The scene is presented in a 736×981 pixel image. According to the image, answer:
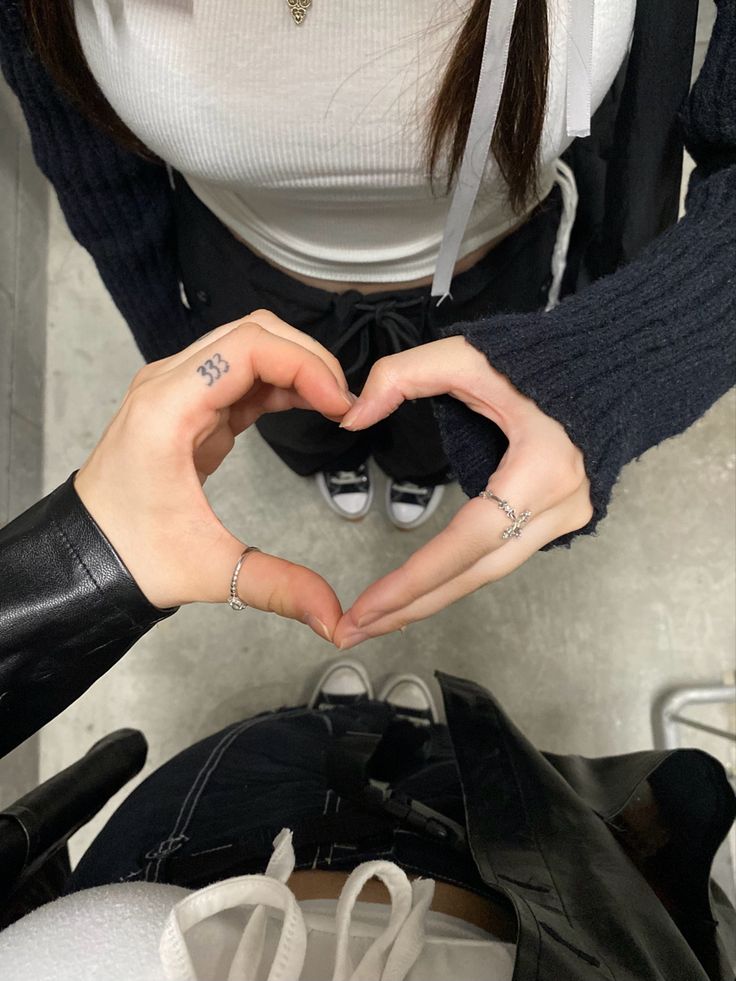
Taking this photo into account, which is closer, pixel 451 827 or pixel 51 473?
pixel 451 827

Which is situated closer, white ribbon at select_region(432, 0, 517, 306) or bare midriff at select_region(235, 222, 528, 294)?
white ribbon at select_region(432, 0, 517, 306)

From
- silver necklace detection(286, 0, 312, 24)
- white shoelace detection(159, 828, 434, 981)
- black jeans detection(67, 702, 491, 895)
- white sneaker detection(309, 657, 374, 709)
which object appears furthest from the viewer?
white sneaker detection(309, 657, 374, 709)

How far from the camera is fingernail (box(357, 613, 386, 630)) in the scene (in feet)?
1.38

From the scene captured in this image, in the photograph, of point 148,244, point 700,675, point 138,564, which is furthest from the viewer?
point 700,675

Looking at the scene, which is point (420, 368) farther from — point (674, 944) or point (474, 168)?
point (674, 944)

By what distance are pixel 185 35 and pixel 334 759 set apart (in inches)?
24.2

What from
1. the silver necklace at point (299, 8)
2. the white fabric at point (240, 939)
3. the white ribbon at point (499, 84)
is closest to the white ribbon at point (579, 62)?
the white ribbon at point (499, 84)

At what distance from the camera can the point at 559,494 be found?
420mm

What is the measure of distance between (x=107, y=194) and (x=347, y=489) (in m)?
0.63

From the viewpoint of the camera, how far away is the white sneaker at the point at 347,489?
1.15 metres

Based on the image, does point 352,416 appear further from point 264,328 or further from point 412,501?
point 412,501

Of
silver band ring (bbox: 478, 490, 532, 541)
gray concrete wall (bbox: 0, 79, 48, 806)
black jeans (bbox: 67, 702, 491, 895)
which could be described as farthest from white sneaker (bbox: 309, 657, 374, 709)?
silver band ring (bbox: 478, 490, 532, 541)

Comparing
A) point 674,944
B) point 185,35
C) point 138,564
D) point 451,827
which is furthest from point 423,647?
point 185,35

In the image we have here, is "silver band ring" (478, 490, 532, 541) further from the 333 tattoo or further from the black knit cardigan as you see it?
the 333 tattoo
